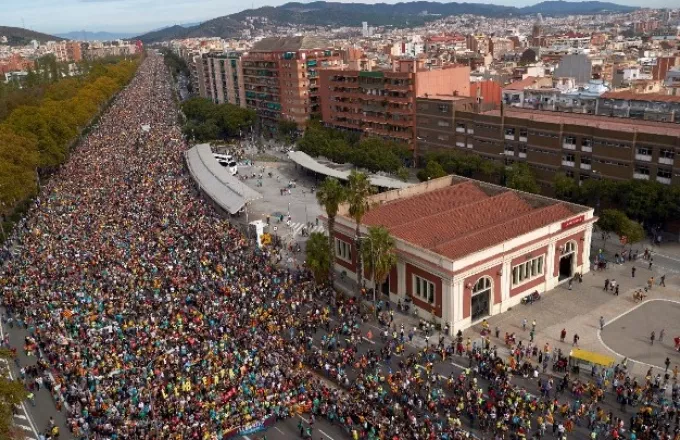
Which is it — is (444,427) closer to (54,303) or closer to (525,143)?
(54,303)

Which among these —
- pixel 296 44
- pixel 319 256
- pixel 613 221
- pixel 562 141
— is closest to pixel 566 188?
pixel 562 141

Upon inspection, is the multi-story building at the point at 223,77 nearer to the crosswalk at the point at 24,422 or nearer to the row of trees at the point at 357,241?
the row of trees at the point at 357,241

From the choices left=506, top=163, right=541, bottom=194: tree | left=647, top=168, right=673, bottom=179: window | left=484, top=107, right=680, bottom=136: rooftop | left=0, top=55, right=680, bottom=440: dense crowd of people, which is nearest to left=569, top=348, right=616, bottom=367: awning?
left=0, top=55, right=680, bottom=440: dense crowd of people

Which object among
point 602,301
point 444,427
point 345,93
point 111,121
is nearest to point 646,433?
point 444,427

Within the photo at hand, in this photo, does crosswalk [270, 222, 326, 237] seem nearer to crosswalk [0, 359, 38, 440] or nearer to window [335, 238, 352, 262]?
window [335, 238, 352, 262]

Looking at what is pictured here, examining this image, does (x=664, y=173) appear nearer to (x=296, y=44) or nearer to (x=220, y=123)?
(x=220, y=123)
